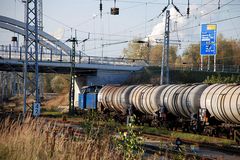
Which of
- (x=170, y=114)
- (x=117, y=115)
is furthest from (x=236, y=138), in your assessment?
(x=117, y=115)

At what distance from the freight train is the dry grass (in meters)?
11.1

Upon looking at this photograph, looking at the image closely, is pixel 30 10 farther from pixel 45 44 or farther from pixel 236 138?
pixel 45 44

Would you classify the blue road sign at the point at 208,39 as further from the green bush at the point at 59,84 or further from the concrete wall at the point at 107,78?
the green bush at the point at 59,84

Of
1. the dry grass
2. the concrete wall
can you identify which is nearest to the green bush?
the concrete wall

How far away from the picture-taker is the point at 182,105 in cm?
2797

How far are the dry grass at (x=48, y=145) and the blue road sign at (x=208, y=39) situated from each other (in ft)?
142

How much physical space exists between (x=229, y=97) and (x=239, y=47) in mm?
87878

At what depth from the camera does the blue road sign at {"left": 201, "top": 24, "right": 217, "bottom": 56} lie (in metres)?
55.3

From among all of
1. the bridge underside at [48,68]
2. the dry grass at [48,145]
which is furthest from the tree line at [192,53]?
the dry grass at [48,145]

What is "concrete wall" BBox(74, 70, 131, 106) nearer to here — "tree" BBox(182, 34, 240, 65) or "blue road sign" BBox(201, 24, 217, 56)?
"blue road sign" BBox(201, 24, 217, 56)

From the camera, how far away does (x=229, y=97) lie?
880 inches

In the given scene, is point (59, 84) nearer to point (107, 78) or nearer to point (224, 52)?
point (224, 52)

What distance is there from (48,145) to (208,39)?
4641 cm

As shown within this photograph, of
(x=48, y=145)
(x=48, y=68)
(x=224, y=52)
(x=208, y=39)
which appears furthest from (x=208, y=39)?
(x=224, y=52)
